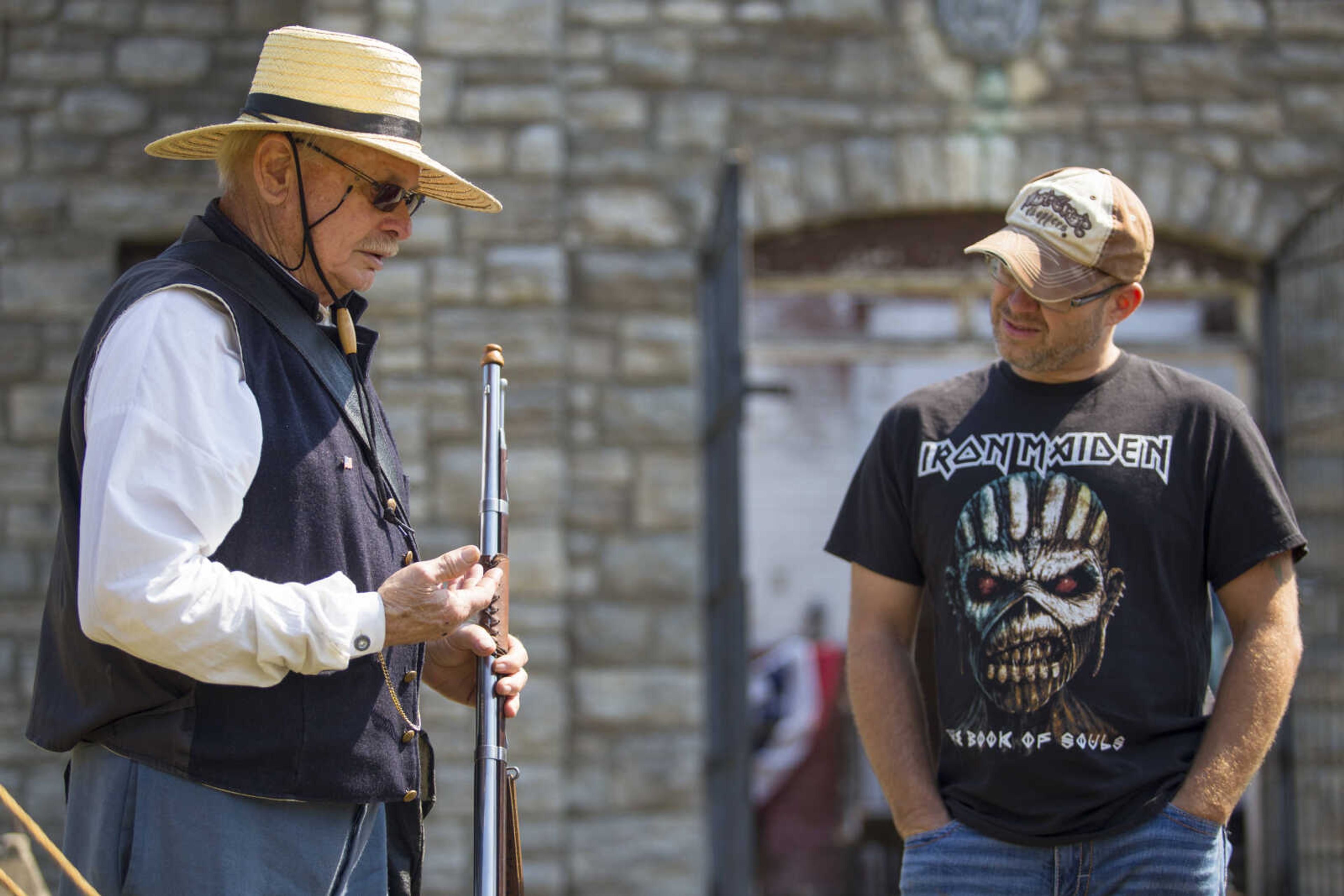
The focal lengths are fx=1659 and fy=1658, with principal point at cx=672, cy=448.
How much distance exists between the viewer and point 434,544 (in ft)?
18.6

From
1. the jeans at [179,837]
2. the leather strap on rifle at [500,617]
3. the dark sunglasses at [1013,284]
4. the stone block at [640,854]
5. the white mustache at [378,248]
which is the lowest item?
the stone block at [640,854]

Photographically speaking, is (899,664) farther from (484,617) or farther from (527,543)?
(527,543)

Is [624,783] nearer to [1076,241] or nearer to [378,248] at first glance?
[1076,241]

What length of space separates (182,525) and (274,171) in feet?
2.06

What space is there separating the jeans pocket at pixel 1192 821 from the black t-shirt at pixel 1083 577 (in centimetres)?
3

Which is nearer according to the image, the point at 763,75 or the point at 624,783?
the point at 624,783

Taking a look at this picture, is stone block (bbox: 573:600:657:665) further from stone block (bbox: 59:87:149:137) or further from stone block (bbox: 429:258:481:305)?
stone block (bbox: 59:87:149:137)

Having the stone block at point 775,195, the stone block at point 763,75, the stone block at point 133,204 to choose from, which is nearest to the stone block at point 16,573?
the stone block at point 133,204

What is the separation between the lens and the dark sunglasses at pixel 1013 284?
110 inches

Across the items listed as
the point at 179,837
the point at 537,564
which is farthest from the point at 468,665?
the point at 537,564

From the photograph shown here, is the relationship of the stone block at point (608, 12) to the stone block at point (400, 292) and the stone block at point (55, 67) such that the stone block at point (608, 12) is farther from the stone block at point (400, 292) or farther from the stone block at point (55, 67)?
the stone block at point (55, 67)

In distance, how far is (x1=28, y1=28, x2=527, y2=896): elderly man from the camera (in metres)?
2.11

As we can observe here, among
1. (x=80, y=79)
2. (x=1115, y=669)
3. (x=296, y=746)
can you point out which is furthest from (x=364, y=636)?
(x=80, y=79)

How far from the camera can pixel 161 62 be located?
6199 millimetres
